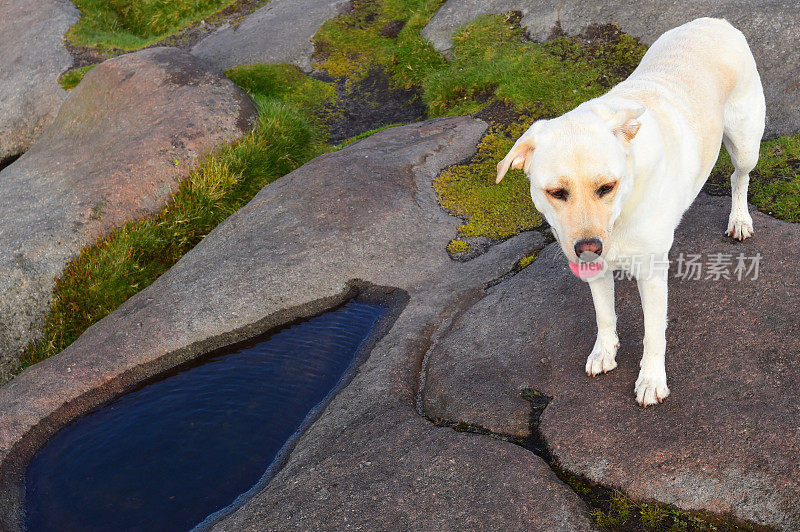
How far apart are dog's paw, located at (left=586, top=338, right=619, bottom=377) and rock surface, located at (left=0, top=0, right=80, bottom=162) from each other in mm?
12744

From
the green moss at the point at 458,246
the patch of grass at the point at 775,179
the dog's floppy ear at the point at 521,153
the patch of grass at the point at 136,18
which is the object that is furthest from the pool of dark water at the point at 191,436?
the patch of grass at the point at 136,18

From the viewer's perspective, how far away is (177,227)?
9.73m

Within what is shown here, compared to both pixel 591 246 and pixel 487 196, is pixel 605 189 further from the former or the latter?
pixel 487 196

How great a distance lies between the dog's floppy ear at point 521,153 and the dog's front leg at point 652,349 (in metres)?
1.18


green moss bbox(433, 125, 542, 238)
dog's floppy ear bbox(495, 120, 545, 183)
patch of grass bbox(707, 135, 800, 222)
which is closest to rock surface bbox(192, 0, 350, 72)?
green moss bbox(433, 125, 542, 238)

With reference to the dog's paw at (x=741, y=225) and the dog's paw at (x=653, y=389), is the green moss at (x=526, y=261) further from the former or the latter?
the dog's paw at (x=653, y=389)

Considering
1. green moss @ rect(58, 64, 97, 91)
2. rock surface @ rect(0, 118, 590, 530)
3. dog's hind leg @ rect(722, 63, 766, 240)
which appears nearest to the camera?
rock surface @ rect(0, 118, 590, 530)

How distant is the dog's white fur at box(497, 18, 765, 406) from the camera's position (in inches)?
163

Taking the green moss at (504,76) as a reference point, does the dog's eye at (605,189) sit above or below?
above

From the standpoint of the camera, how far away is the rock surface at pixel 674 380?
14.4 feet

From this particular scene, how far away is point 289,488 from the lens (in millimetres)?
5090

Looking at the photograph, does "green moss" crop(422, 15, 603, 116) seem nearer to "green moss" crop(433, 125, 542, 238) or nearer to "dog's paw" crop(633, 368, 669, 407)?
"green moss" crop(433, 125, 542, 238)

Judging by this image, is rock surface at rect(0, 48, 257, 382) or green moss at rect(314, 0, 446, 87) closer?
rock surface at rect(0, 48, 257, 382)

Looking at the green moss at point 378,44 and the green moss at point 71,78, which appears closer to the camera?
the green moss at point 378,44
